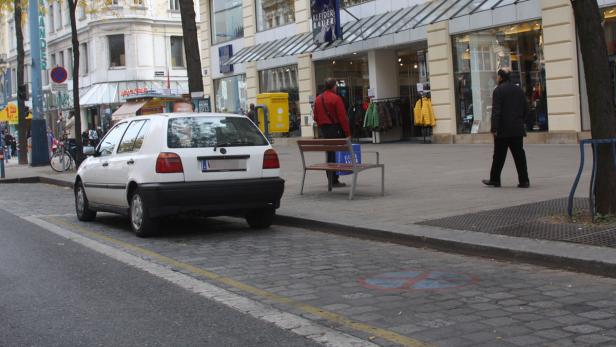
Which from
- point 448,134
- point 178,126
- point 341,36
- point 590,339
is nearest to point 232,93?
point 341,36

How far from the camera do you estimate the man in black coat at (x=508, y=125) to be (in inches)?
441

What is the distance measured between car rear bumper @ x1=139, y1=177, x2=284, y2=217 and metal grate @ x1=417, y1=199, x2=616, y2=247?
2151mm

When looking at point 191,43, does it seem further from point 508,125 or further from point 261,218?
point 508,125

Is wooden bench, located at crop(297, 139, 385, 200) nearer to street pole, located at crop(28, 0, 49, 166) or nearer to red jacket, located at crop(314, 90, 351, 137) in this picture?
red jacket, located at crop(314, 90, 351, 137)

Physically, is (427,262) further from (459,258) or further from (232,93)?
(232,93)

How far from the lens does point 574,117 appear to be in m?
19.3

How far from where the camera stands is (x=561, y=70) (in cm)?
1948

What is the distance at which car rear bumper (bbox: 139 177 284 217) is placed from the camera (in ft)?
29.2

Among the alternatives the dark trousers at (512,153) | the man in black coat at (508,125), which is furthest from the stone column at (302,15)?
the dark trousers at (512,153)

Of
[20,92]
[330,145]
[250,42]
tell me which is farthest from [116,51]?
[330,145]

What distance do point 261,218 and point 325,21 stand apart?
1830 cm

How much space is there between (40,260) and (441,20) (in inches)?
689

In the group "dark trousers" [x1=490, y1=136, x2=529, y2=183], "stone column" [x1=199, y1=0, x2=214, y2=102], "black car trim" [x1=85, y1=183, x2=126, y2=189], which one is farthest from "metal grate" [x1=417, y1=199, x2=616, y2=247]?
"stone column" [x1=199, y1=0, x2=214, y2=102]

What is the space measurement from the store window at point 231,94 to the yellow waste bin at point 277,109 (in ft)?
12.1
